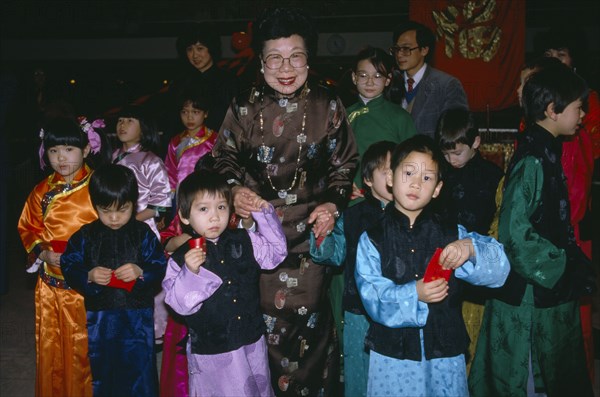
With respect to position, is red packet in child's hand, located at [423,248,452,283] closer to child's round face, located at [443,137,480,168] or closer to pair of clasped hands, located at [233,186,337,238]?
pair of clasped hands, located at [233,186,337,238]

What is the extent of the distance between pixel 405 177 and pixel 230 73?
217cm

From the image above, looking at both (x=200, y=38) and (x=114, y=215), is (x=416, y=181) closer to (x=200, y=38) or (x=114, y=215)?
(x=114, y=215)

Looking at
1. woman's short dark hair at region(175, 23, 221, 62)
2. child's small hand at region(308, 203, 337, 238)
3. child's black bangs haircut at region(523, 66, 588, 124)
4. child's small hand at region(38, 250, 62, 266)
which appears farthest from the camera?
woman's short dark hair at region(175, 23, 221, 62)

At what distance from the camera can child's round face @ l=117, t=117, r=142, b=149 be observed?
3.07 m

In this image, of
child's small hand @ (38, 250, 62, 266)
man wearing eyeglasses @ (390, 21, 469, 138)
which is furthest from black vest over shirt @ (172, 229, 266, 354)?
man wearing eyeglasses @ (390, 21, 469, 138)

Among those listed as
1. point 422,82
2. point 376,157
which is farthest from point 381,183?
point 422,82

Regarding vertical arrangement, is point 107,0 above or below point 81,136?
above

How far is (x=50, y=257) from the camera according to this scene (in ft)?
7.94

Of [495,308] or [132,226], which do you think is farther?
[132,226]

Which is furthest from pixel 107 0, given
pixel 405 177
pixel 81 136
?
pixel 405 177

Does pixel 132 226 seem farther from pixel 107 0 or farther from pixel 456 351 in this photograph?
pixel 107 0

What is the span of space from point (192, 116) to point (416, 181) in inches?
66.6

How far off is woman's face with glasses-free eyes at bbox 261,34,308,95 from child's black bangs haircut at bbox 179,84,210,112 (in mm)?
995

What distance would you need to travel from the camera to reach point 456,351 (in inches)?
69.8
